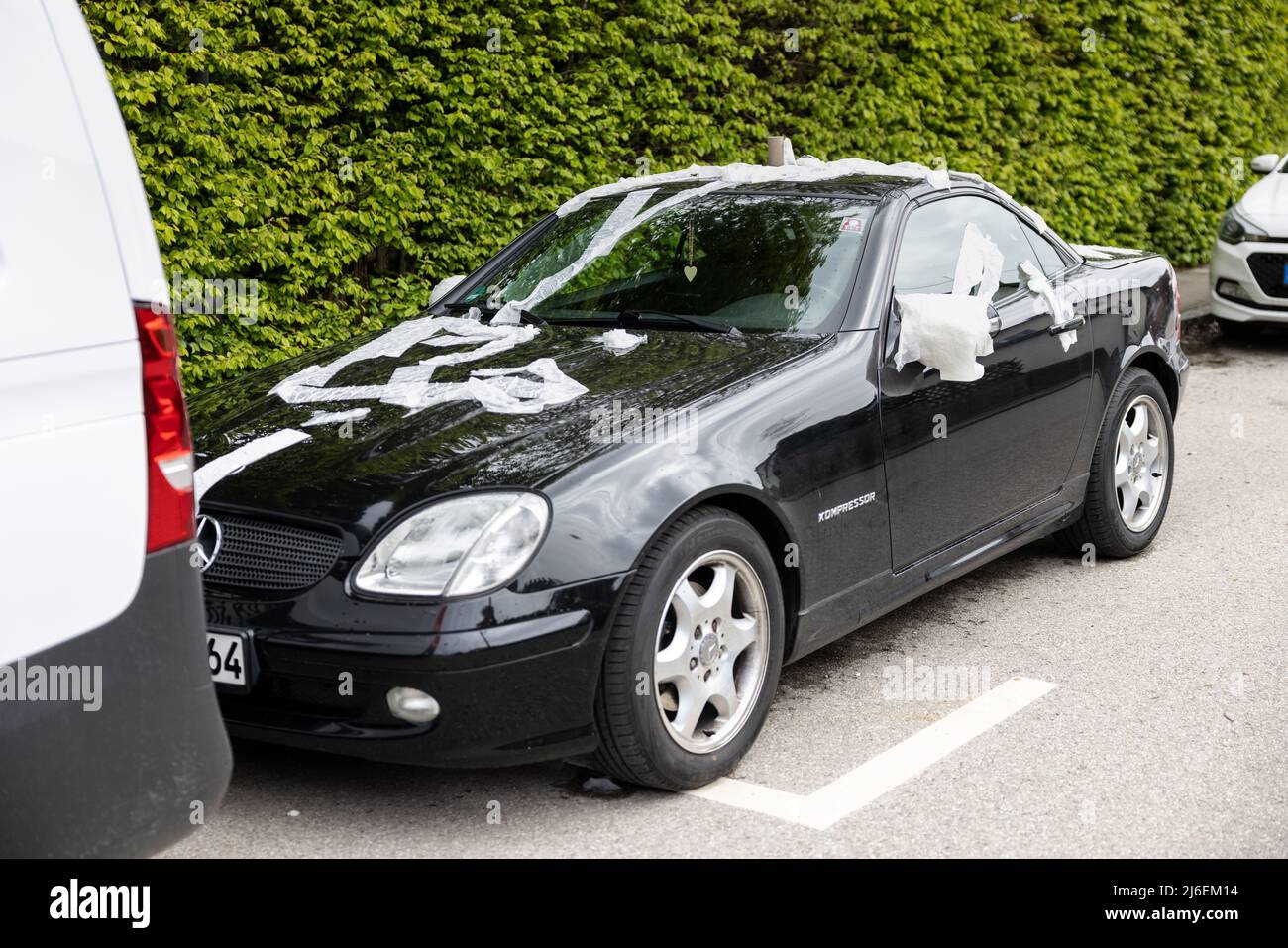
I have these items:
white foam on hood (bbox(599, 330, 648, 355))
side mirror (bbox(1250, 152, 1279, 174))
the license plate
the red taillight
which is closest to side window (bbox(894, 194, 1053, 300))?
white foam on hood (bbox(599, 330, 648, 355))

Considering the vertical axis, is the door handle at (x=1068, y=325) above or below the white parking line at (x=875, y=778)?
above

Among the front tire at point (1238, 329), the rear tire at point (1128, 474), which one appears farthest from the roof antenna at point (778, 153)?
the front tire at point (1238, 329)

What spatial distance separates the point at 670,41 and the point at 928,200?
3.97 m

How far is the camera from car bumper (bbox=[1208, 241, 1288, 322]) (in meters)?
9.84

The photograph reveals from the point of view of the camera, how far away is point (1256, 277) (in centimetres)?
993

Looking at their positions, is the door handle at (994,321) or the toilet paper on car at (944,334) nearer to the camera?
the toilet paper on car at (944,334)

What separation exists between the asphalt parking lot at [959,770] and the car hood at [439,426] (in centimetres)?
79

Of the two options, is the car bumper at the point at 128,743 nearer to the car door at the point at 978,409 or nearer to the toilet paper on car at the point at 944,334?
the car door at the point at 978,409

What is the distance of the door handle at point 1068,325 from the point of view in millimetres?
4986

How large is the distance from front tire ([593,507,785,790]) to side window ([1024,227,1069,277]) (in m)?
2.12

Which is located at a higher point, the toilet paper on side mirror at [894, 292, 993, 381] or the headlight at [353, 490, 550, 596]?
the toilet paper on side mirror at [894, 292, 993, 381]

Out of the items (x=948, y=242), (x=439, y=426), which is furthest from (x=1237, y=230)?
(x=439, y=426)

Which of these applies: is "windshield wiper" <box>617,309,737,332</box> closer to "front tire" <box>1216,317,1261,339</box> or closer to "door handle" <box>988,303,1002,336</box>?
"door handle" <box>988,303,1002,336</box>

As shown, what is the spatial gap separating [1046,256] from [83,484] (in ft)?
12.8
